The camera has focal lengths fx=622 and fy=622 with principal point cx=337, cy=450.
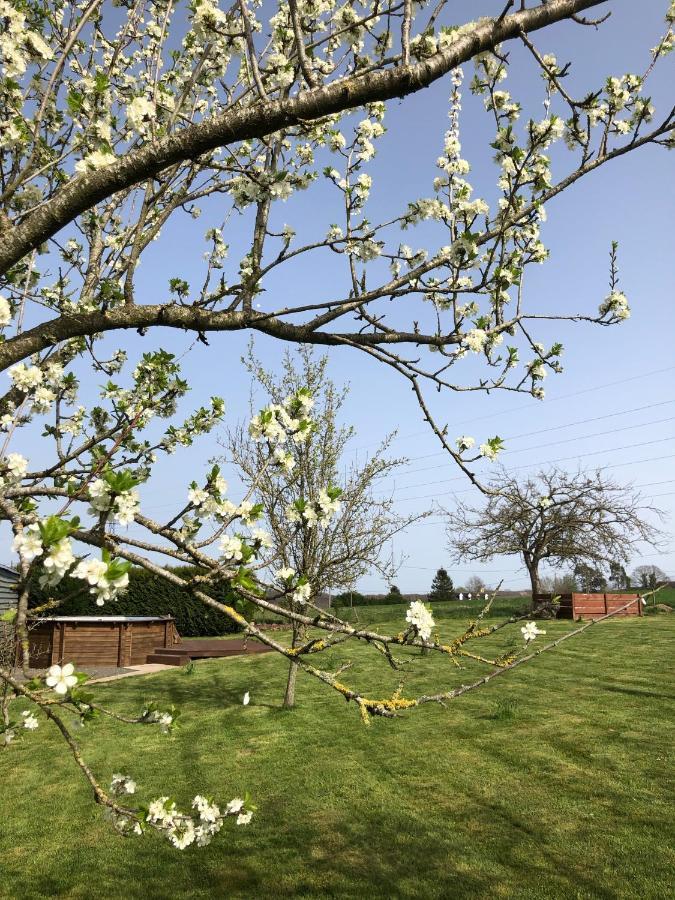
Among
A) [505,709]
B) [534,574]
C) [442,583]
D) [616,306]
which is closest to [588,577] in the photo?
[534,574]

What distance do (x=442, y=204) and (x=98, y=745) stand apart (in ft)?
31.8

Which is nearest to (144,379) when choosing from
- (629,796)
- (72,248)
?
(72,248)

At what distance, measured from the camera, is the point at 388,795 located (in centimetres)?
711

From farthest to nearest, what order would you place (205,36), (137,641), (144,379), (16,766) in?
(137,641) → (16,766) → (144,379) → (205,36)

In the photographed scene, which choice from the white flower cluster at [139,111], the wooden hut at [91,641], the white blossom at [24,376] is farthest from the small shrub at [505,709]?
the wooden hut at [91,641]

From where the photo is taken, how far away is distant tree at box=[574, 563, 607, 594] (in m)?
27.3

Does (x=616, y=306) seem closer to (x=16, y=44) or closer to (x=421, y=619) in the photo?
(x=421, y=619)

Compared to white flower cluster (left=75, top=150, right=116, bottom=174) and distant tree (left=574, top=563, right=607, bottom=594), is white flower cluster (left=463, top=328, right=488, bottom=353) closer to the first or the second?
white flower cluster (left=75, top=150, right=116, bottom=174)

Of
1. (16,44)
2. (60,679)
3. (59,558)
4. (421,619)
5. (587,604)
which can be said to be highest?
(16,44)

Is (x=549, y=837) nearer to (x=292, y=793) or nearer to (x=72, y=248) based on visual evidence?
(x=292, y=793)

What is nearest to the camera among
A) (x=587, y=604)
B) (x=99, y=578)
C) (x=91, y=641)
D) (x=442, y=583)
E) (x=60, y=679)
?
(x=99, y=578)

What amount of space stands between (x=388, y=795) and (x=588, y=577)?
25.7 metres

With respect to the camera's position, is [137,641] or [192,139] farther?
[137,641]

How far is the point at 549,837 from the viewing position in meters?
A: 5.76
